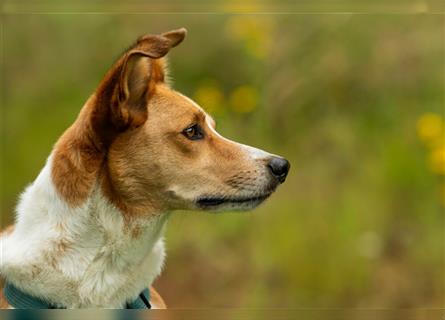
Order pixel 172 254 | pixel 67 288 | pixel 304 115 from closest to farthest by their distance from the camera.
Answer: pixel 67 288 → pixel 172 254 → pixel 304 115

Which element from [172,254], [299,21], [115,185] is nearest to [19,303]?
[115,185]

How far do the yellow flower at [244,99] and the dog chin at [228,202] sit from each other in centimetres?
314

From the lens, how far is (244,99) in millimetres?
6918

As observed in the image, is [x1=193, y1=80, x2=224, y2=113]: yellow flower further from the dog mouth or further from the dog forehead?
the dog mouth

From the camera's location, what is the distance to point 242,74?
23.8ft

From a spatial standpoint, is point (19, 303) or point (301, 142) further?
point (301, 142)

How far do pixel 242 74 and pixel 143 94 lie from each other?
3653 mm

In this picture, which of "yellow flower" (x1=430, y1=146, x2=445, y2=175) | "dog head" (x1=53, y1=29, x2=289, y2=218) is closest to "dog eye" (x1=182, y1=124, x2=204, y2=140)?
"dog head" (x1=53, y1=29, x2=289, y2=218)

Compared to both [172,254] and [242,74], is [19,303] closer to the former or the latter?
[172,254]

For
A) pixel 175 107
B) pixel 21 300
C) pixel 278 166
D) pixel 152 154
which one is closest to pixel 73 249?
pixel 21 300

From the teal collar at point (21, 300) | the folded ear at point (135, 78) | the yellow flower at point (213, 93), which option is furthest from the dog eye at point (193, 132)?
the yellow flower at point (213, 93)

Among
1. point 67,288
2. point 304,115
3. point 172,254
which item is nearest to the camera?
point 67,288

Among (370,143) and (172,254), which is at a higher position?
(370,143)

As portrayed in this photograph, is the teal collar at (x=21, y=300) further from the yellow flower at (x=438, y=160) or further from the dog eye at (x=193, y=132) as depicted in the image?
the yellow flower at (x=438, y=160)
